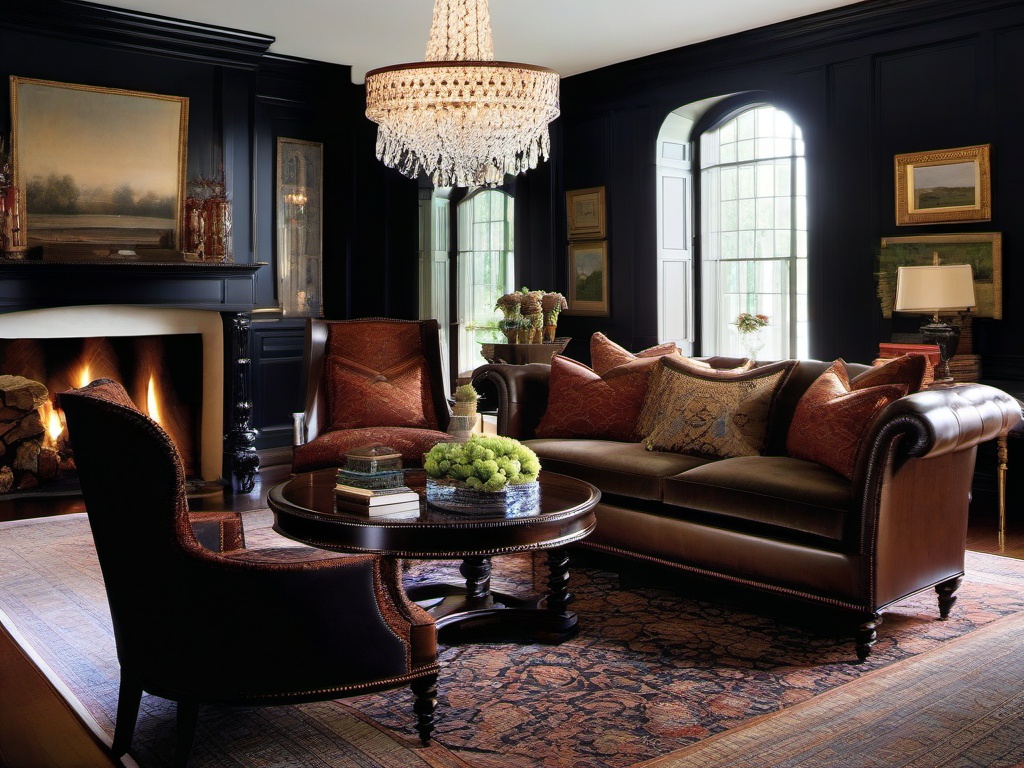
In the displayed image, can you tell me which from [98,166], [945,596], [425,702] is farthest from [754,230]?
[425,702]

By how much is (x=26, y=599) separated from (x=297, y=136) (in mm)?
4492

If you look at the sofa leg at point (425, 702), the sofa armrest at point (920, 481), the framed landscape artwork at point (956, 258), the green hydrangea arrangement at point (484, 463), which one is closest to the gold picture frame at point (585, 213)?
the framed landscape artwork at point (956, 258)

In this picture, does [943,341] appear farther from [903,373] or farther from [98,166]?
[98,166]

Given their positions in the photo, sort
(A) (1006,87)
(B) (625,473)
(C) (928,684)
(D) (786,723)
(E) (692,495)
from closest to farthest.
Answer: (D) (786,723) → (C) (928,684) → (E) (692,495) → (B) (625,473) → (A) (1006,87)

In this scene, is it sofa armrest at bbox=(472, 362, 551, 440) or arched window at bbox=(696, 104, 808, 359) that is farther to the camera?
arched window at bbox=(696, 104, 808, 359)

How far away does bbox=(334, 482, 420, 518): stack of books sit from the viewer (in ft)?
9.91

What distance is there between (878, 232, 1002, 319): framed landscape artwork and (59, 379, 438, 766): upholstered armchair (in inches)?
165

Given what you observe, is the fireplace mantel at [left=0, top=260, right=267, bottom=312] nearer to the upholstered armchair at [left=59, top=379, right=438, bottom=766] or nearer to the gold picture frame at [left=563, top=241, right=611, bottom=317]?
the gold picture frame at [left=563, top=241, right=611, bottom=317]

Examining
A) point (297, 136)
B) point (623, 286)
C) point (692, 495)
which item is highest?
point (297, 136)

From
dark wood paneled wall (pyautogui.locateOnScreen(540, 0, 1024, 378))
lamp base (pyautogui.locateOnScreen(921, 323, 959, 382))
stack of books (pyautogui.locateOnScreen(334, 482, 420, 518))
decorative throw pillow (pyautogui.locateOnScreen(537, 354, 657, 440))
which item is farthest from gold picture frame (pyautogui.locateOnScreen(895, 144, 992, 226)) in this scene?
stack of books (pyautogui.locateOnScreen(334, 482, 420, 518))

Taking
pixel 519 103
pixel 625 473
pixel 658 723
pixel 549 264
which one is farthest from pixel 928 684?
pixel 549 264

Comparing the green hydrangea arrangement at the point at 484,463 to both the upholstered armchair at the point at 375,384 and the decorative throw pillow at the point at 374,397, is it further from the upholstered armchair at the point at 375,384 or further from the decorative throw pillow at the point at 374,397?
the decorative throw pillow at the point at 374,397

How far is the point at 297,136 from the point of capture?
7570mm

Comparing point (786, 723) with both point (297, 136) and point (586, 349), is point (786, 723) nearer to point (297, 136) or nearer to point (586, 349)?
point (586, 349)
